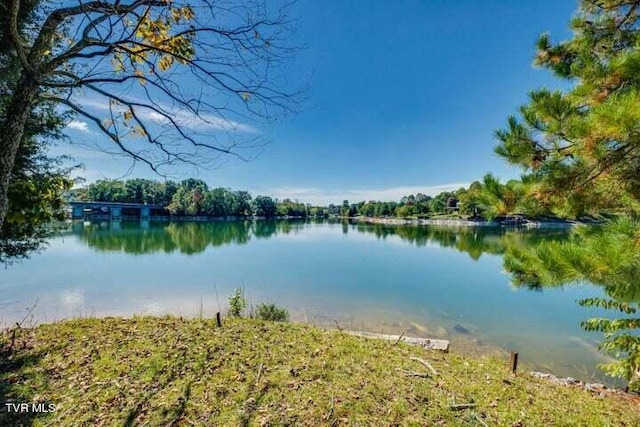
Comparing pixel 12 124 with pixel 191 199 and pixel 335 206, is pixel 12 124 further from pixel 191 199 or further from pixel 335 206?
pixel 335 206

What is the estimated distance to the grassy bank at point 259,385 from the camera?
2.65 m

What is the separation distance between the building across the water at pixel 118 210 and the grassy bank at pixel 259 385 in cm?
6942

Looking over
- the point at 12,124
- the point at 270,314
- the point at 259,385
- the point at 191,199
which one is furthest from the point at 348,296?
the point at 191,199

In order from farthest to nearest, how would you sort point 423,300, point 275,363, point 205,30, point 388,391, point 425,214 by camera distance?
point 425,214 < point 423,300 < point 275,363 < point 388,391 < point 205,30

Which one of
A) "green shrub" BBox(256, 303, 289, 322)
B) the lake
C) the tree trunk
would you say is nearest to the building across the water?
the lake

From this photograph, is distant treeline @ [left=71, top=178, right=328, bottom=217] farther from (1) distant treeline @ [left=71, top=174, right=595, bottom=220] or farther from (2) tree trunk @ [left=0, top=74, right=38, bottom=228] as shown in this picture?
(2) tree trunk @ [left=0, top=74, right=38, bottom=228]

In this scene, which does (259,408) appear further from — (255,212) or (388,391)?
(255,212)

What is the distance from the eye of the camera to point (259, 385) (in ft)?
10.1

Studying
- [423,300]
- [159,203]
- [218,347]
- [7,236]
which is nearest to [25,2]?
[7,236]

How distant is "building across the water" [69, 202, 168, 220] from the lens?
61.0 m

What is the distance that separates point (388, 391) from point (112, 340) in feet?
12.7

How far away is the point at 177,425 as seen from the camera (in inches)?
97.2

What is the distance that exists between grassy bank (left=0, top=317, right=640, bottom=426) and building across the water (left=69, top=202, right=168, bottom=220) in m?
69.4

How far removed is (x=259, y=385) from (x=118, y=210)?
78655 millimetres
